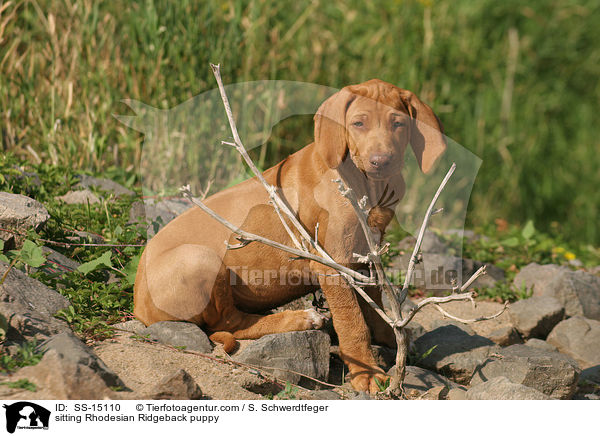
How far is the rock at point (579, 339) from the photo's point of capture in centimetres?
442

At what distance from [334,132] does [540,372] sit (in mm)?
1785

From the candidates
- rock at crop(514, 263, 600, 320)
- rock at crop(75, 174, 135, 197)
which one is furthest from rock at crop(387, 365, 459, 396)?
rock at crop(75, 174, 135, 197)

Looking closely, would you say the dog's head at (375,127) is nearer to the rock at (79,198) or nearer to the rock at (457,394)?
the rock at (457,394)

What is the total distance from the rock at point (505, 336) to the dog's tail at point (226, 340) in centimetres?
191

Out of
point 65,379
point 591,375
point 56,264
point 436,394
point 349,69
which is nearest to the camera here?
point 65,379

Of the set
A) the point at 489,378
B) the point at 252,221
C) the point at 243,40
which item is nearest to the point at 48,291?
the point at 252,221

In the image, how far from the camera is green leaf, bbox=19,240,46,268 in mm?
3807

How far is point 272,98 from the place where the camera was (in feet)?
22.3

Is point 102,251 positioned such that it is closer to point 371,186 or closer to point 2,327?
point 2,327

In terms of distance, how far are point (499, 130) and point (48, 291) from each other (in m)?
Answer: 6.96

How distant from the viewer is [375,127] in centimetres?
343

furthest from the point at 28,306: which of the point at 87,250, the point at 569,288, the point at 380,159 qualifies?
the point at 569,288

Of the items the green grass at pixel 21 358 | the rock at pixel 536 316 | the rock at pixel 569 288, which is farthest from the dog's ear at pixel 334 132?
the rock at pixel 569 288

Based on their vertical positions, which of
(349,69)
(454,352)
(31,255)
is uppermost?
(349,69)
